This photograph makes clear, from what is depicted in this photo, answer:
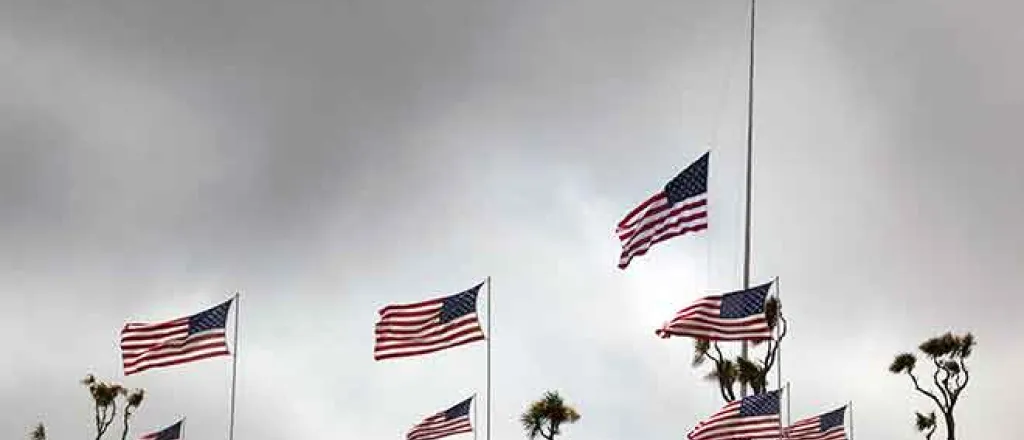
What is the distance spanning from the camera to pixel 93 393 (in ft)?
332

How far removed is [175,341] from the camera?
43344mm

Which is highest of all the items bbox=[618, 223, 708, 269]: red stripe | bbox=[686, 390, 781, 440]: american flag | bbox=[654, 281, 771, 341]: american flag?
bbox=[618, 223, 708, 269]: red stripe

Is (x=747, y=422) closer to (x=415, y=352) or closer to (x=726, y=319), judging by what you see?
(x=726, y=319)

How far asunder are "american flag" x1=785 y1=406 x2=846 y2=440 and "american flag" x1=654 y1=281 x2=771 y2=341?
20.5 m

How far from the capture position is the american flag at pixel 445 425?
151 feet

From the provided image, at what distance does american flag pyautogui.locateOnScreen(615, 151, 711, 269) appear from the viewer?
126 feet

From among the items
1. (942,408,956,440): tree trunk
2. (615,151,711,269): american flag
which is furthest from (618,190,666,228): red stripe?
(942,408,956,440): tree trunk

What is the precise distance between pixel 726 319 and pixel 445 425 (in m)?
13.5

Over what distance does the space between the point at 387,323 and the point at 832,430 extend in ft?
78.8

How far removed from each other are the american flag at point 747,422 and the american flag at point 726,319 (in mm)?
1827

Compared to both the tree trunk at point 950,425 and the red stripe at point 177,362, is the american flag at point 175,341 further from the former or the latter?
the tree trunk at point 950,425

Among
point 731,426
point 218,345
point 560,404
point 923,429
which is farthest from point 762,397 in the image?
point 923,429

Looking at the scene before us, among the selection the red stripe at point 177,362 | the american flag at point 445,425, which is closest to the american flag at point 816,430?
the american flag at point 445,425

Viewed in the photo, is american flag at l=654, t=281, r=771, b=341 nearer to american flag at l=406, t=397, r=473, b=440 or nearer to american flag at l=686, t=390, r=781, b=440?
american flag at l=686, t=390, r=781, b=440
